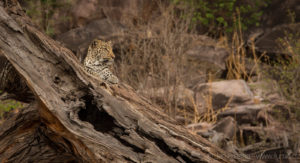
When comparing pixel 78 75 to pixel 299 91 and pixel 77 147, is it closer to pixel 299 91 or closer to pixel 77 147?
pixel 77 147

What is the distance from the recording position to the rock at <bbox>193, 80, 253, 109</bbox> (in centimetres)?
865

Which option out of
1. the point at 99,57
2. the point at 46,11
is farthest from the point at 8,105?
the point at 99,57

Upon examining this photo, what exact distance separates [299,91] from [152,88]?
2980mm

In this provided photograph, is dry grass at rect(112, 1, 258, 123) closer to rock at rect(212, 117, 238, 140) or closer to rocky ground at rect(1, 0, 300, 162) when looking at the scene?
rocky ground at rect(1, 0, 300, 162)

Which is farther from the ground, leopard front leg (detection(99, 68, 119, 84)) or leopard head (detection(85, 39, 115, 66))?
leopard head (detection(85, 39, 115, 66))

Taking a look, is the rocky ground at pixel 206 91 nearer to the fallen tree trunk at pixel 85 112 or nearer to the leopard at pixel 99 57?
the fallen tree trunk at pixel 85 112

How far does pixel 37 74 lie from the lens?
305cm

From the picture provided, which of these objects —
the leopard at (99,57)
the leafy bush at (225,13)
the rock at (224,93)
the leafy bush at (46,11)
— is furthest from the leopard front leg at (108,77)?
the leafy bush at (225,13)

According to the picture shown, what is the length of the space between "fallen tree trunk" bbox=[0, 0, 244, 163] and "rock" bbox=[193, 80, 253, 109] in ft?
16.6

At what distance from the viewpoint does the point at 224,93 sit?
891cm

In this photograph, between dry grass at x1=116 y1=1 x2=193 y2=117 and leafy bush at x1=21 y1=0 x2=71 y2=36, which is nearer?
dry grass at x1=116 y1=1 x2=193 y2=117

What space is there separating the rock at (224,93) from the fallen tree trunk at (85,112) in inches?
199

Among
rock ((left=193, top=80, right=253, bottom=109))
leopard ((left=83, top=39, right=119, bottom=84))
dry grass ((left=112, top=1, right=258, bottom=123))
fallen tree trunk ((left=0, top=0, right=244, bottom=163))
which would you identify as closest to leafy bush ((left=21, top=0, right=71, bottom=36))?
dry grass ((left=112, top=1, right=258, bottom=123))

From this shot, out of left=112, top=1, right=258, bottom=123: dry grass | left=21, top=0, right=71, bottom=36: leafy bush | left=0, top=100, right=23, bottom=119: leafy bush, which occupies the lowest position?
left=0, top=100, right=23, bottom=119: leafy bush
